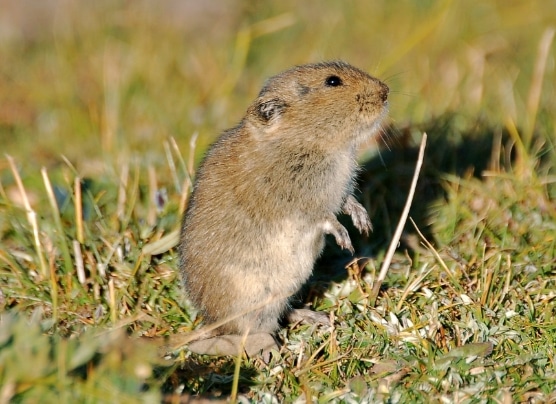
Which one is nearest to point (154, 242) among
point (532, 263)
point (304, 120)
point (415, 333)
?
point (304, 120)

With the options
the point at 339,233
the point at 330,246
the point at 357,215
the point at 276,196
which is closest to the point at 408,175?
the point at 330,246

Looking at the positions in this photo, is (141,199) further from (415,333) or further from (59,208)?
(415,333)

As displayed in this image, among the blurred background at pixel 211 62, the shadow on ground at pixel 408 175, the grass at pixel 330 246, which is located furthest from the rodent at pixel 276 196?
the blurred background at pixel 211 62

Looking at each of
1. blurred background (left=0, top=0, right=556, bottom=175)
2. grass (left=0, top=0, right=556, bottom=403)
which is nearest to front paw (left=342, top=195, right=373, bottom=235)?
grass (left=0, top=0, right=556, bottom=403)

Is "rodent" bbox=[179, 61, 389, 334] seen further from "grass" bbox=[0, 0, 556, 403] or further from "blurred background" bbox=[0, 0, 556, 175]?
"blurred background" bbox=[0, 0, 556, 175]

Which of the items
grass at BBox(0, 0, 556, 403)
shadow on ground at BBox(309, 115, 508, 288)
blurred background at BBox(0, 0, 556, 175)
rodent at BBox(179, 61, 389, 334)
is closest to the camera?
grass at BBox(0, 0, 556, 403)

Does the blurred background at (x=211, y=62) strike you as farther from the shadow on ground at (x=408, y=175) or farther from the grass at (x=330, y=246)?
the shadow on ground at (x=408, y=175)

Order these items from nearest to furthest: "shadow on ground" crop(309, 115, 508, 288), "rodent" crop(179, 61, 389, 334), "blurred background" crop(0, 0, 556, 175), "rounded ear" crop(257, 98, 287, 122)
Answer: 1. "rodent" crop(179, 61, 389, 334)
2. "rounded ear" crop(257, 98, 287, 122)
3. "shadow on ground" crop(309, 115, 508, 288)
4. "blurred background" crop(0, 0, 556, 175)

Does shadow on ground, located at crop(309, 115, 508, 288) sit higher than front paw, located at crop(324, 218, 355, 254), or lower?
lower
